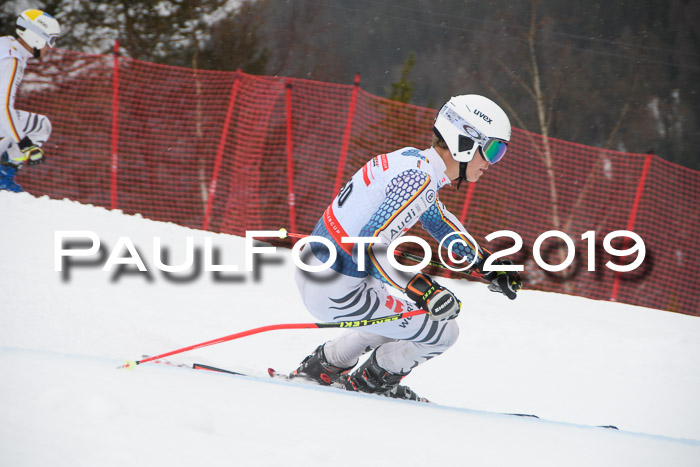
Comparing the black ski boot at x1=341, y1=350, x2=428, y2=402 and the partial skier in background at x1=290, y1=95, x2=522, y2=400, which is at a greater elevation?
the partial skier in background at x1=290, y1=95, x2=522, y2=400

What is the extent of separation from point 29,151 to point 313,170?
4199mm

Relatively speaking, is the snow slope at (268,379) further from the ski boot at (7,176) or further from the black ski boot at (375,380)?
the black ski boot at (375,380)

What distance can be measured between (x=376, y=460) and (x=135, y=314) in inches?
121

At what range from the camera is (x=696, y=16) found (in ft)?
69.3

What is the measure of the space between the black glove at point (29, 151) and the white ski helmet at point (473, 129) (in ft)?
16.1

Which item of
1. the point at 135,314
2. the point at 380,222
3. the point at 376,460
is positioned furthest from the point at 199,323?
the point at 376,460

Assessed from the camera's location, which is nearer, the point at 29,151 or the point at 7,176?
the point at 29,151

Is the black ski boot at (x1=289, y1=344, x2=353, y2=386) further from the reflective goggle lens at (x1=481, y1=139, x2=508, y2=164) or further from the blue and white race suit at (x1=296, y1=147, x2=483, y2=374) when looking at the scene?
the reflective goggle lens at (x1=481, y1=139, x2=508, y2=164)

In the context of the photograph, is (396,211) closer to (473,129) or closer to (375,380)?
(473,129)

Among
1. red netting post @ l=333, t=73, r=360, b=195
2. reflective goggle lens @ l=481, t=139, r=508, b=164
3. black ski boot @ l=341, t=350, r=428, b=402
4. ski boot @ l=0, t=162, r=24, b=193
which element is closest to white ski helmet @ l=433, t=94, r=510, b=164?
reflective goggle lens @ l=481, t=139, r=508, b=164

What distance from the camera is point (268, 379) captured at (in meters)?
2.87

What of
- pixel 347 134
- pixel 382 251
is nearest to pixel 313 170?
pixel 347 134

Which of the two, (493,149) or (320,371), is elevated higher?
(493,149)

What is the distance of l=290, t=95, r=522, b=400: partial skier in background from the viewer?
9.11 ft
